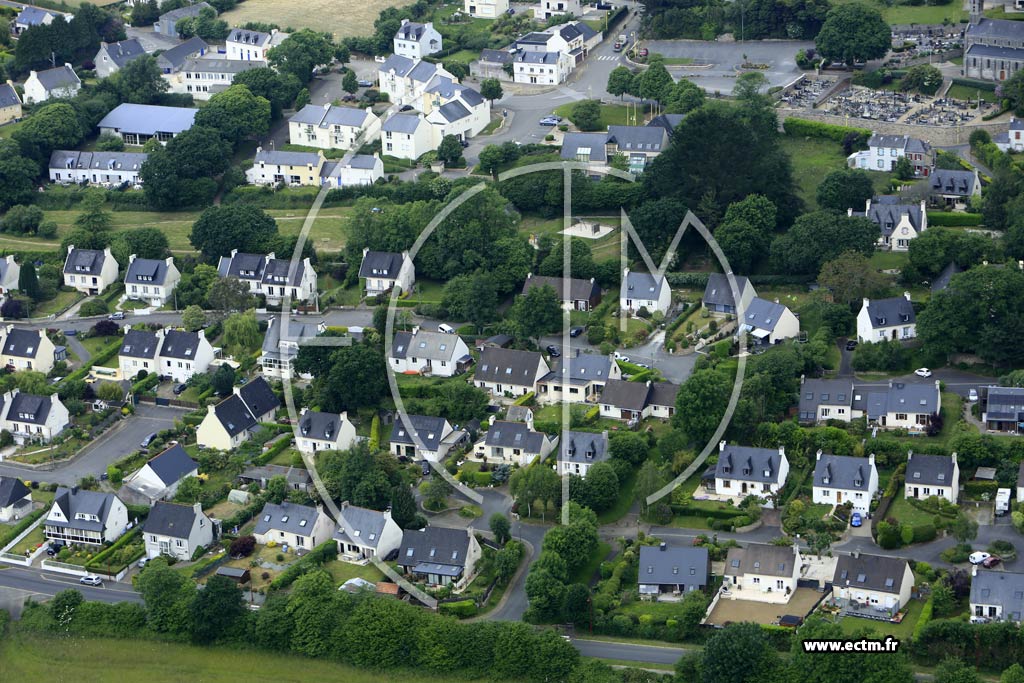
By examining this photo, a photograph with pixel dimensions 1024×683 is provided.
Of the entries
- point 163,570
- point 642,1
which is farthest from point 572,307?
point 642,1

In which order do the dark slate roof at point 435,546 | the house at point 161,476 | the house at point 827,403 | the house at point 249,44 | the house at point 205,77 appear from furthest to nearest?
the house at point 249,44 → the house at point 205,77 → the house at point 827,403 → the house at point 161,476 → the dark slate roof at point 435,546

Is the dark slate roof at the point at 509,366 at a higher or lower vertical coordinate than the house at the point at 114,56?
lower

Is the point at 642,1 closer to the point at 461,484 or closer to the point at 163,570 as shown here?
the point at 461,484

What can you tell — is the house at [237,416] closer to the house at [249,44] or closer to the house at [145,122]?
the house at [145,122]

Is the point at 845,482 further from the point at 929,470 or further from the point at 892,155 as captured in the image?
the point at 892,155

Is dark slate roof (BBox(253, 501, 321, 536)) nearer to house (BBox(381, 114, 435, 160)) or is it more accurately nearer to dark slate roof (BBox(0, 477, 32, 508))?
dark slate roof (BBox(0, 477, 32, 508))

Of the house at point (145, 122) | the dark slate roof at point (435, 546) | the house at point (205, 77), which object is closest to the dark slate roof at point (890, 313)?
the dark slate roof at point (435, 546)

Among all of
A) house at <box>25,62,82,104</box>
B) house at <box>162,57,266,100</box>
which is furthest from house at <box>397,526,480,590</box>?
house at <box>25,62,82,104</box>
